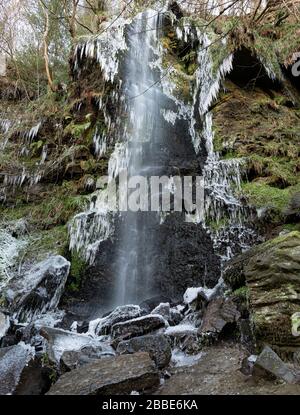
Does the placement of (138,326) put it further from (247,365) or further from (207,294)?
(247,365)

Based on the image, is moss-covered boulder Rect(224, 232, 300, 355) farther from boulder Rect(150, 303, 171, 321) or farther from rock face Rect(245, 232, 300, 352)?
boulder Rect(150, 303, 171, 321)

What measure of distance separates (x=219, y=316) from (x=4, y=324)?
2723 mm

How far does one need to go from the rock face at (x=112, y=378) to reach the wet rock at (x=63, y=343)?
2.28 ft

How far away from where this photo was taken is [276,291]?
11.1 ft

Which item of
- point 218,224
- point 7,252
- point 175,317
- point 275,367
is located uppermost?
point 218,224

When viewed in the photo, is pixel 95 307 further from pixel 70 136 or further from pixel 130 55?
pixel 130 55

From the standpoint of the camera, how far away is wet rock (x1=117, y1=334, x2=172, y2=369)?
10.9ft

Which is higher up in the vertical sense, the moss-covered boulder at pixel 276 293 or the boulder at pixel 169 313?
the moss-covered boulder at pixel 276 293

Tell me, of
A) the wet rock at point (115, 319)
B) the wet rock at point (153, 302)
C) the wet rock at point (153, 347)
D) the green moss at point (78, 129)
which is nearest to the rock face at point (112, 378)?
the wet rock at point (153, 347)

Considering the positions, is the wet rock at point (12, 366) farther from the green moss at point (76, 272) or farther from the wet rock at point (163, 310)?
the green moss at point (76, 272)

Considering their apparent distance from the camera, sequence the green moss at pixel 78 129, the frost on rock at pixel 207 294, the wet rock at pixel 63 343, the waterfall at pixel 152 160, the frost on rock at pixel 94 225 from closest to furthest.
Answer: the wet rock at pixel 63 343
the frost on rock at pixel 207 294
the waterfall at pixel 152 160
the frost on rock at pixel 94 225
the green moss at pixel 78 129

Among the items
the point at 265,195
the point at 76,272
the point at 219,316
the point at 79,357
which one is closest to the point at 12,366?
the point at 79,357

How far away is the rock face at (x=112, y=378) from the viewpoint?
2666 millimetres
